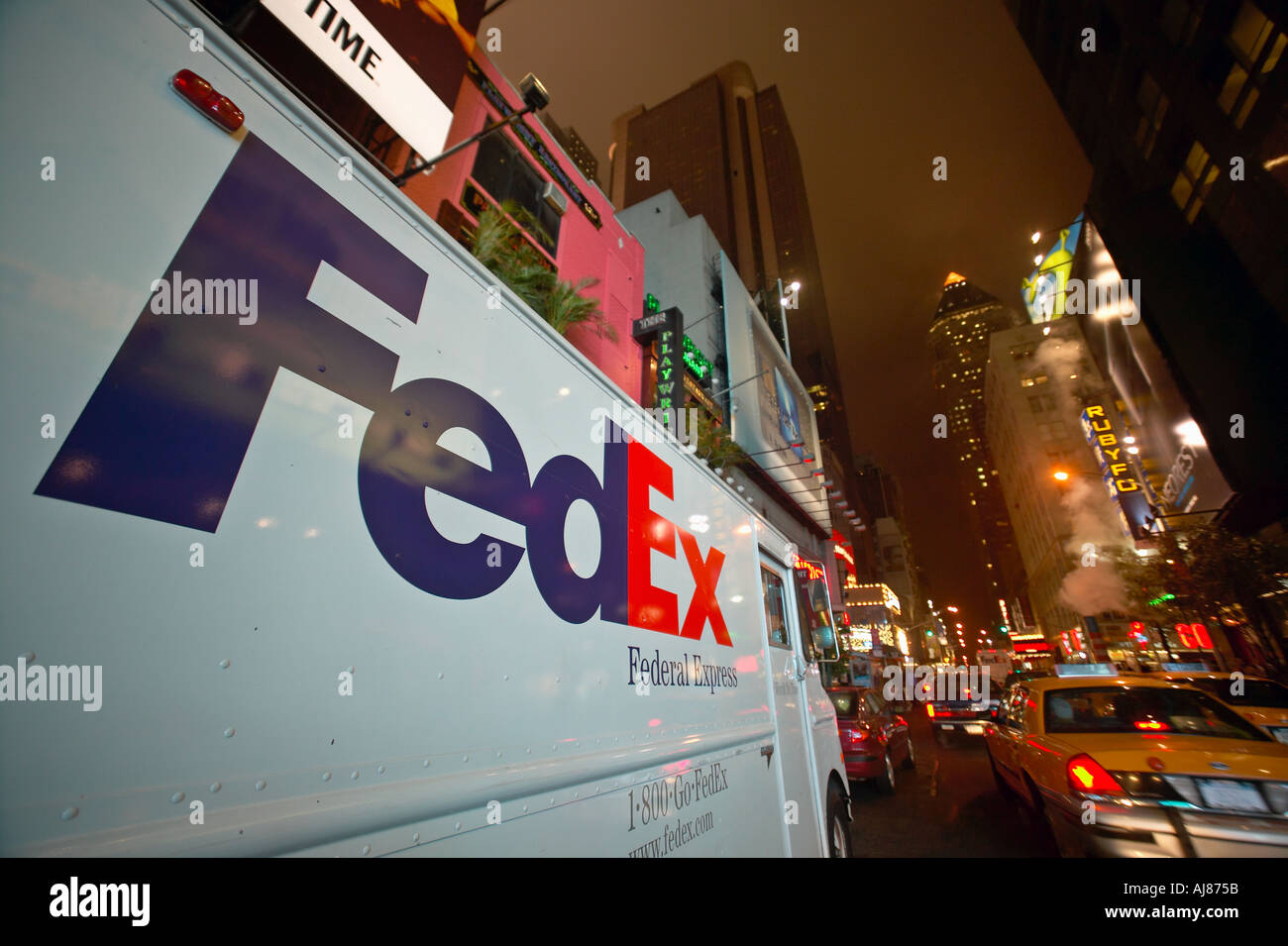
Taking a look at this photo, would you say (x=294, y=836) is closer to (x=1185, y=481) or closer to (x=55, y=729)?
(x=55, y=729)

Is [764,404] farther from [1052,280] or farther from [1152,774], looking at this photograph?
[1052,280]

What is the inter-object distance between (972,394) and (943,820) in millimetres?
175547

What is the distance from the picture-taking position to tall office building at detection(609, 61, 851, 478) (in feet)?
212

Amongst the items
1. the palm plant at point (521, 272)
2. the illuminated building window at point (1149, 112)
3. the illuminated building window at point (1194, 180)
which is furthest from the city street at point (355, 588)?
the illuminated building window at point (1149, 112)

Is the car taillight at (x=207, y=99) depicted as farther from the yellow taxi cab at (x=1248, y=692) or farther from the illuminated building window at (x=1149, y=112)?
the illuminated building window at (x=1149, y=112)

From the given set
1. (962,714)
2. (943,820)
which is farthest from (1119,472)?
(943,820)

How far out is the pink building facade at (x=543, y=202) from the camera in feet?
34.1

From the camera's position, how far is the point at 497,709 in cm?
171

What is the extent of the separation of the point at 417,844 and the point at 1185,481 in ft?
103

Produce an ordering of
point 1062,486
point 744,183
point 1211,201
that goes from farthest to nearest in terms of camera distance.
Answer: point 744,183, point 1062,486, point 1211,201

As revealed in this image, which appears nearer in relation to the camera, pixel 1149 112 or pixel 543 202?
pixel 543 202

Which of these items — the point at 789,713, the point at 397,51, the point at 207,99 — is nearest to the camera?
the point at 207,99

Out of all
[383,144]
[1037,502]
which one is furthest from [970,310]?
[383,144]

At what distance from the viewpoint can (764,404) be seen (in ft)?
87.4
